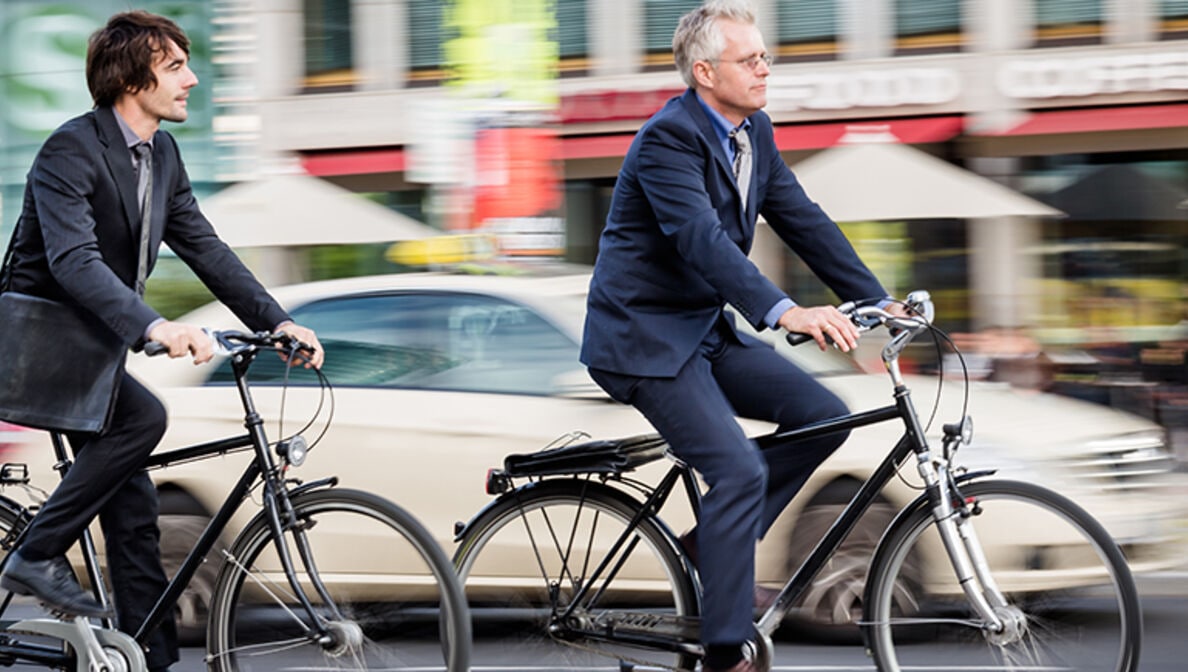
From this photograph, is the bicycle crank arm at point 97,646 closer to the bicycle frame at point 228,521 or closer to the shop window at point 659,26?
the bicycle frame at point 228,521

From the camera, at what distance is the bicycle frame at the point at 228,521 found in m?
3.93

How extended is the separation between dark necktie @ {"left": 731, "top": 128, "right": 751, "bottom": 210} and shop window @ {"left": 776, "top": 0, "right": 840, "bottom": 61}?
40.5 ft

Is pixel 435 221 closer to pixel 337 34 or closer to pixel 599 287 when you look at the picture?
pixel 337 34

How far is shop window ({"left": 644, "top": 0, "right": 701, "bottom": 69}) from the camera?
16547mm

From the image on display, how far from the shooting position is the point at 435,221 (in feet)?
55.7

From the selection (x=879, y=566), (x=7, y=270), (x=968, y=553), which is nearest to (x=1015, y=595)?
(x=968, y=553)

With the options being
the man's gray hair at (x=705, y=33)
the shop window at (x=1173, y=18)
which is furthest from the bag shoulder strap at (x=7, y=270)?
the shop window at (x=1173, y=18)

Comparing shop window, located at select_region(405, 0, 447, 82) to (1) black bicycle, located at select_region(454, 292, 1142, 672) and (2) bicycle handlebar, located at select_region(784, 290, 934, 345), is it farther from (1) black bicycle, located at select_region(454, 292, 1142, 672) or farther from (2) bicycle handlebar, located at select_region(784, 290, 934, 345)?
(2) bicycle handlebar, located at select_region(784, 290, 934, 345)

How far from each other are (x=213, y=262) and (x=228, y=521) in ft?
2.31

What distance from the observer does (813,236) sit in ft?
13.8

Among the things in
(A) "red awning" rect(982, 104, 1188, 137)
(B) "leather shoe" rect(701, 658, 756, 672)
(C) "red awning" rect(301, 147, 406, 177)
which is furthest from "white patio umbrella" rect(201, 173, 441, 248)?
(B) "leather shoe" rect(701, 658, 756, 672)

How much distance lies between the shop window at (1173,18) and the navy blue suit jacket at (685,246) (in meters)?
12.2

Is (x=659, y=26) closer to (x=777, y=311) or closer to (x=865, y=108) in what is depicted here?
(x=865, y=108)

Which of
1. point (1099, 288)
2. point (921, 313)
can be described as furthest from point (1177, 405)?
point (921, 313)
